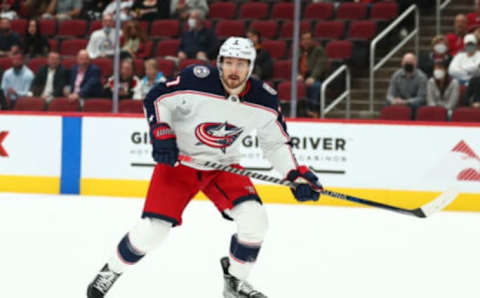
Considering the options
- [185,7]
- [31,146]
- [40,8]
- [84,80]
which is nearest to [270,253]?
[31,146]

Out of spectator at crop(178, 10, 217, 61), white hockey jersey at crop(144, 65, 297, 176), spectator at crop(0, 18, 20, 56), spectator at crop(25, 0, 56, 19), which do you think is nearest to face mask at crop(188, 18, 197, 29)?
spectator at crop(178, 10, 217, 61)

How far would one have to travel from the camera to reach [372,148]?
712 centimetres

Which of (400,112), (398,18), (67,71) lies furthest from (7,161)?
(398,18)

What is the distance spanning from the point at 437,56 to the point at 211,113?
479cm

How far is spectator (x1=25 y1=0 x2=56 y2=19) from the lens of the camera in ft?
34.5

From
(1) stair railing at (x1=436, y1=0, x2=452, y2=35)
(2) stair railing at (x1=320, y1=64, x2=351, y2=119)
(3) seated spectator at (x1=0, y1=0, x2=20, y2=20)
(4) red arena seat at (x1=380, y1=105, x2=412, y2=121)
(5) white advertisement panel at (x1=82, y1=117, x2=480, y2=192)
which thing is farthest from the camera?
(3) seated spectator at (x1=0, y1=0, x2=20, y2=20)

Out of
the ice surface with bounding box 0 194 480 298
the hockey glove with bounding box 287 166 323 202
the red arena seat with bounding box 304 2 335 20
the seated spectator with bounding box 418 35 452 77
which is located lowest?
the ice surface with bounding box 0 194 480 298

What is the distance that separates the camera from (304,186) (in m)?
3.58

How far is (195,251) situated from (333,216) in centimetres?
184

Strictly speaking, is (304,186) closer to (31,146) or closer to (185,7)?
(31,146)

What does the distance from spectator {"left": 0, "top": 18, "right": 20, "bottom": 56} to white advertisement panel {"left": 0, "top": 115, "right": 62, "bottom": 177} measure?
2.17 meters

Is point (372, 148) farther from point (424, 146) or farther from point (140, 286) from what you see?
point (140, 286)

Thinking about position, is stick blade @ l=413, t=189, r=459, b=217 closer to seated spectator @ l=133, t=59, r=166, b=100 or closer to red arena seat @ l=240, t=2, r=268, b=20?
seated spectator @ l=133, t=59, r=166, b=100

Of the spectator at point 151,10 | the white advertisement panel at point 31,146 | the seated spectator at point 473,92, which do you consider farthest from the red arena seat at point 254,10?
the white advertisement panel at point 31,146
